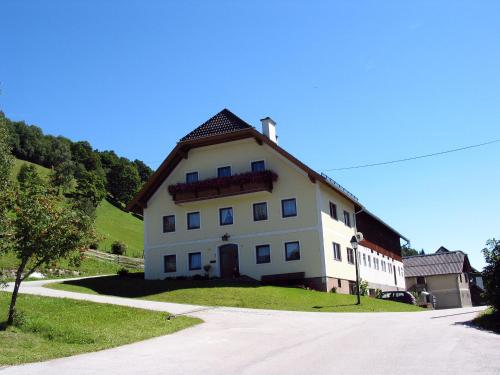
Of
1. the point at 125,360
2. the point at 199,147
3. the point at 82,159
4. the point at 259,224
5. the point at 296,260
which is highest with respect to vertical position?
the point at 82,159

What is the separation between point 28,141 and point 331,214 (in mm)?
76120

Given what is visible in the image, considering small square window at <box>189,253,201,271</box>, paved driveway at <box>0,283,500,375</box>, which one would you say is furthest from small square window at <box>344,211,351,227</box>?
paved driveway at <box>0,283,500,375</box>

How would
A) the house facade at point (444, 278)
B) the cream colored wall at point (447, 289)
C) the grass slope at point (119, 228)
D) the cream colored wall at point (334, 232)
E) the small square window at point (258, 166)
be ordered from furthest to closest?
the grass slope at point (119, 228) < the house facade at point (444, 278) < the cream colored wall at point (447, 289) < the small square window at point (258, 166) < the cream colored wall at point (334, 232)

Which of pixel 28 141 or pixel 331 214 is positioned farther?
pixel 28 141

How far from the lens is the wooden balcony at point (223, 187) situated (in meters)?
35.9

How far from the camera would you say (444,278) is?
204 ft

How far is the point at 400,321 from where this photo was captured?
19.7 meters

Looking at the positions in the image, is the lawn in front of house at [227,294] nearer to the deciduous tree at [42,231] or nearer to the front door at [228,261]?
the front door at [228,261]

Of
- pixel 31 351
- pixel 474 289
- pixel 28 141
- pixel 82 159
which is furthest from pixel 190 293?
pixel 82 159

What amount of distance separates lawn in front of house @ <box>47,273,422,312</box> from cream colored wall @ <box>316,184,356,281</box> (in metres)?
3.81

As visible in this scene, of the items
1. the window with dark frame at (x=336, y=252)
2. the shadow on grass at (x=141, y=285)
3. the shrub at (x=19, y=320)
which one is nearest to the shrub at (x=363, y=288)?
the window with dark frame at (x=336, y=252)

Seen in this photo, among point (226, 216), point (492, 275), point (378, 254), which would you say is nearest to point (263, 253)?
point (226, 216)

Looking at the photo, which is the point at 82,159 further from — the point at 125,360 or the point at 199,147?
the point at 125,360

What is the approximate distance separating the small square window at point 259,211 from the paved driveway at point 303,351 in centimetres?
1785
